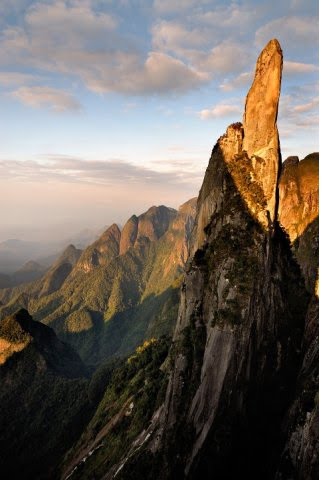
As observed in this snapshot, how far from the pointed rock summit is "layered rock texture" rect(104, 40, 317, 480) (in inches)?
4.0

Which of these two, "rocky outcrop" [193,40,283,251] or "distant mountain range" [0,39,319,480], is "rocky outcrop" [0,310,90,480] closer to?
"distant mountain range" [0,39,319,480]

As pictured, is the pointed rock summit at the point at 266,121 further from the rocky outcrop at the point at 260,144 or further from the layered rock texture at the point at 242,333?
the layered rock texture at the point at 242,333

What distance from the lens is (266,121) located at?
1526 inches

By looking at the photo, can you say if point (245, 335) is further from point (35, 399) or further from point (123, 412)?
point (35, 399)

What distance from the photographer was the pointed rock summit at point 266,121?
37.8 metres

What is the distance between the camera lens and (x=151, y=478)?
39469 millimetres

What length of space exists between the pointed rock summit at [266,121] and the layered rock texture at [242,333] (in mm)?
102

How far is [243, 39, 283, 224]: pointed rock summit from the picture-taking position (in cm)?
3781

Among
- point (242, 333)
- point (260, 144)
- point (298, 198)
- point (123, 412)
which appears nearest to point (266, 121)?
point (260, 144)

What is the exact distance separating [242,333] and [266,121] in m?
21.7

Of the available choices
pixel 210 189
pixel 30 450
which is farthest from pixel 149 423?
pixel 30 450

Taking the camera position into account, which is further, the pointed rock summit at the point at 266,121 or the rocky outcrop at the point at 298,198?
the rocky outcrop at the point at 298,198

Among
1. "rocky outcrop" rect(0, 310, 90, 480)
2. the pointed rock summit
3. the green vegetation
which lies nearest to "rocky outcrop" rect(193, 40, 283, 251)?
the pointed rock summit

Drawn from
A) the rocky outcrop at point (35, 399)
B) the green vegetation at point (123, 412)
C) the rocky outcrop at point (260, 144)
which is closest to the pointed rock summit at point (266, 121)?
the rocky outcrop at point (260, 144)
